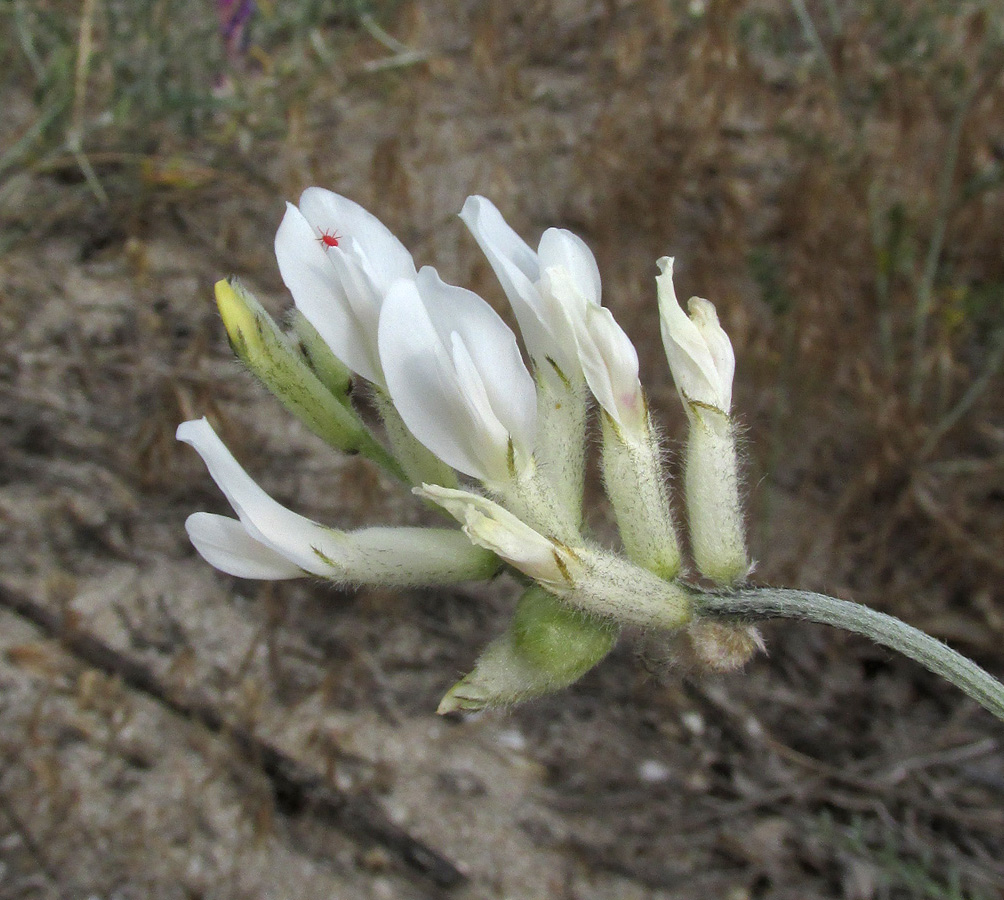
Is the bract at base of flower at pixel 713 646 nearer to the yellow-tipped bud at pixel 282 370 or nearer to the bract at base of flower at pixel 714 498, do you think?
the bract at base of flower at pixel 714 498

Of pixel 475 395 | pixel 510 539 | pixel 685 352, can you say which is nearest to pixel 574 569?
pixel 510 539

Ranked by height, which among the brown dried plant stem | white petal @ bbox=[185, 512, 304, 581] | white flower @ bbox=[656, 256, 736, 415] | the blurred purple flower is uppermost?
white flower @ bbox=[656, 256, 736, 415]

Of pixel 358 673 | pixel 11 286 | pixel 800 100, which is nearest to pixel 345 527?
pixel 358 673

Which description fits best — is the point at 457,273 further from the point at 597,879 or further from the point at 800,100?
the point at 597,879

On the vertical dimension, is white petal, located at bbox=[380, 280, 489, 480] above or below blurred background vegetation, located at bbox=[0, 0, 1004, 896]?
above

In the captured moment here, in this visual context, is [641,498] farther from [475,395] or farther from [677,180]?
[677,180]

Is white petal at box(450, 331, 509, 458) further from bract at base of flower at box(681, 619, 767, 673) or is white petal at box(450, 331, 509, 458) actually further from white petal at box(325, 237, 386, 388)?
bract at base of flower at box(681, 619, 767, 673)

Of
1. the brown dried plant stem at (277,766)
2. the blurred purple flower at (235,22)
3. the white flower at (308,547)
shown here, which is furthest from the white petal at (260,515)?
the blurred purple flower at (235,22)

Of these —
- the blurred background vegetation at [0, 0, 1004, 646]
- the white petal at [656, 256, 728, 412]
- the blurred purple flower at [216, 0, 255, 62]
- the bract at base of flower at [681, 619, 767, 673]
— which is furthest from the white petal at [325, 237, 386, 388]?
the blurred purple flower at [216, 0, 255, 62]
